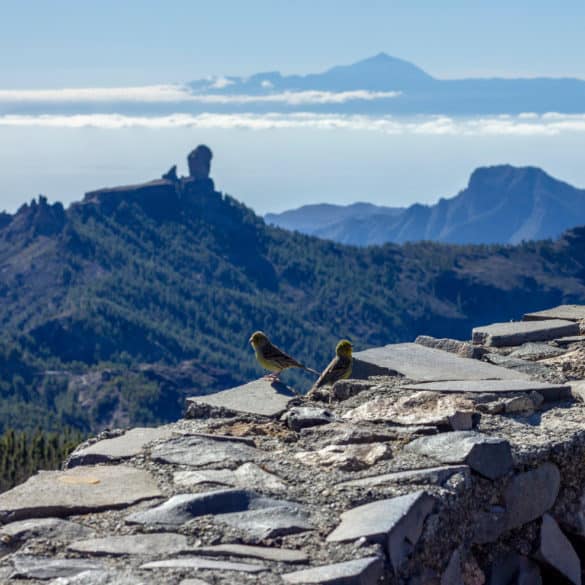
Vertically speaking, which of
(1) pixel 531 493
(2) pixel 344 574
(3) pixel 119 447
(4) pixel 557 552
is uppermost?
(3) pixel 119 447

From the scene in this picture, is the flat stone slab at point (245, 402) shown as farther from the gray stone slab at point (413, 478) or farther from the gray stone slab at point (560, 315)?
the gray stone slab at point (560, 315)

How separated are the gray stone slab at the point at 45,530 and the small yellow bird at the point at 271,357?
4.38m

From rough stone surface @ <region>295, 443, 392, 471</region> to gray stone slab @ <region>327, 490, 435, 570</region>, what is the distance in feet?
2.06

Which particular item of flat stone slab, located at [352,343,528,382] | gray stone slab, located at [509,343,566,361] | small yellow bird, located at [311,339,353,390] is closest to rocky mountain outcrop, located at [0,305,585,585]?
flat stone slab, located at [352,343,528,382]

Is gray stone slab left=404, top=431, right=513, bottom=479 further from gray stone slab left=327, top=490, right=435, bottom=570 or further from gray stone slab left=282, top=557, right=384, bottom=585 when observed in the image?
gray stone slab left=282, top=557, right=384, bottom=585

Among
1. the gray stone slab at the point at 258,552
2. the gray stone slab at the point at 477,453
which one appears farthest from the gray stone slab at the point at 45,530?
the gray stone slab at the point at 477,453

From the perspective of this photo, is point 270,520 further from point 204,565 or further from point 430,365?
point 430,365

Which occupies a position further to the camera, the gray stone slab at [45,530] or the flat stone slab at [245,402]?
the flat stone slab at [245,402]

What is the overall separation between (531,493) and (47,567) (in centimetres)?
281

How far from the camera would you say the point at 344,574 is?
5.21 metres

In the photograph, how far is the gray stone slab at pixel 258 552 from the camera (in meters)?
5.46

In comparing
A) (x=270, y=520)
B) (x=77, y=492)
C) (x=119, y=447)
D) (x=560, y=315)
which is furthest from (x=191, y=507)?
(x=560, y=315)

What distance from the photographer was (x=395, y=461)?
665cm

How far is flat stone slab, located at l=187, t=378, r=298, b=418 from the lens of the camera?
26.4 feet
